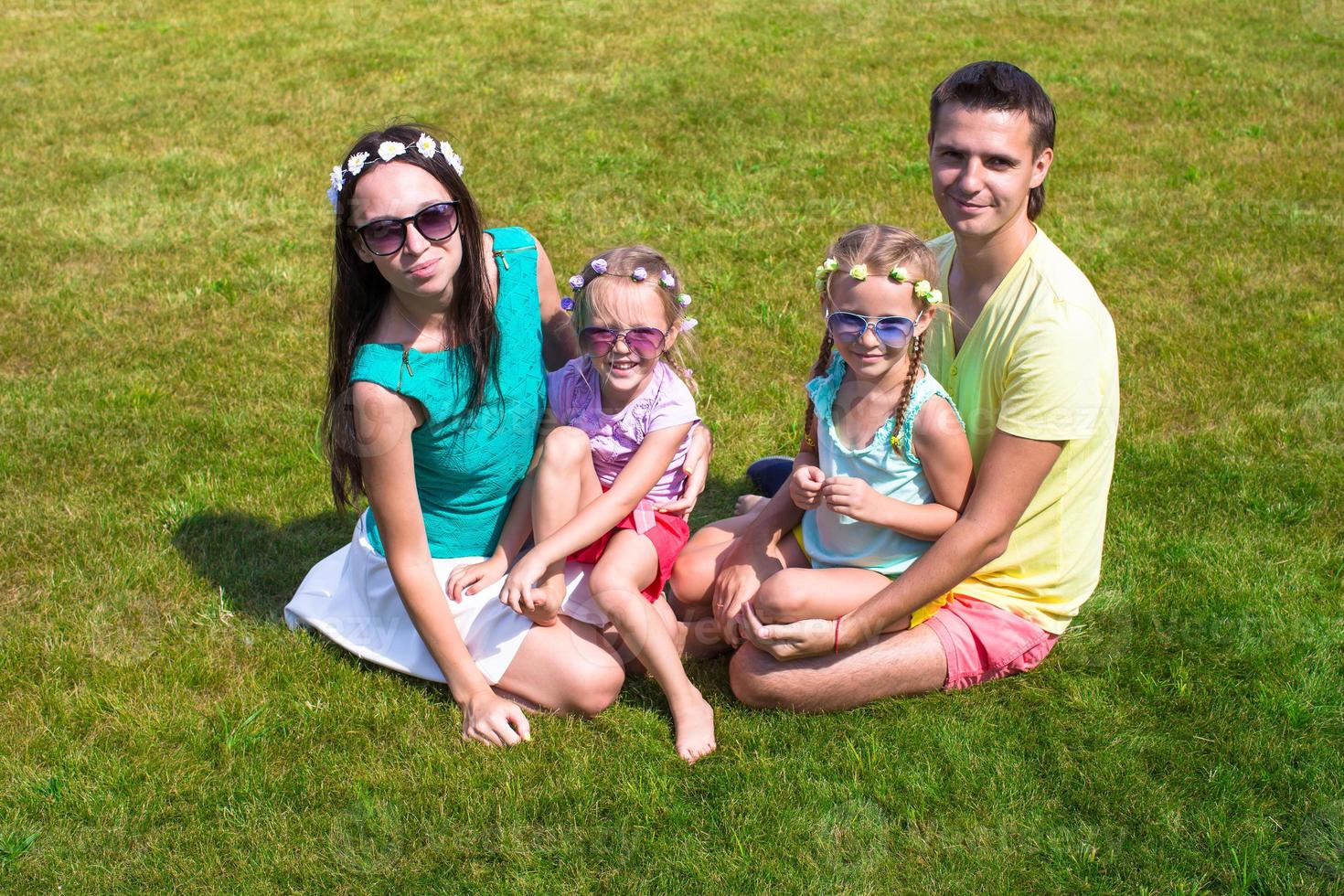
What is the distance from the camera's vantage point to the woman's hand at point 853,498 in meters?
3.20

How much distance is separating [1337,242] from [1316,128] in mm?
2565

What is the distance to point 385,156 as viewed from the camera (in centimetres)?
321

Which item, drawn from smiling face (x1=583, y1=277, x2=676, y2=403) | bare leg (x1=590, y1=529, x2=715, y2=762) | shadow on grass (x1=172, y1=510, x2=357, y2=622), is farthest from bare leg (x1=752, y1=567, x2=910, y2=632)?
shadow on grass (x1=172, y1=510, x2=357, y2=622)

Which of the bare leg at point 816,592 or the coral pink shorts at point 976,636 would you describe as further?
→ the coral pink shorts at point 976,636

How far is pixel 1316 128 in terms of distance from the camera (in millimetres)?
9172

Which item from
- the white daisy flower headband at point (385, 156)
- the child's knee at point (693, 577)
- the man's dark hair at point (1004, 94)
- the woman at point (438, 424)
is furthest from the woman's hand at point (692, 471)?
the man's dark hair at point (1004, 94)

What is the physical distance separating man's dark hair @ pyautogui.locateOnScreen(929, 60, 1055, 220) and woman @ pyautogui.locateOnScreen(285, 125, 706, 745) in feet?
4.44

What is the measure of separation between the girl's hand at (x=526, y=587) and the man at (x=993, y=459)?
0.61m

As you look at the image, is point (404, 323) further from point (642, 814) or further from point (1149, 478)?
point (1149, 478)

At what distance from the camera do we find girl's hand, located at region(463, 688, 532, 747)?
11.3ft

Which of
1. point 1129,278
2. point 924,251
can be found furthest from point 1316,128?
Answer: point 924,251

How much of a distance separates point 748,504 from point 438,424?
1.48 metres

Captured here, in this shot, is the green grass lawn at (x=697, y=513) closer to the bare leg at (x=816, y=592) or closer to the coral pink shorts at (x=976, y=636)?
the coral pink shorts at (x=976, y=636)

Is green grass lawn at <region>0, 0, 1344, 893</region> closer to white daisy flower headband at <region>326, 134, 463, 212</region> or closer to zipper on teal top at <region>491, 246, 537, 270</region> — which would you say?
zipper on teal top at <region>491, 246, 537, 270</region>
